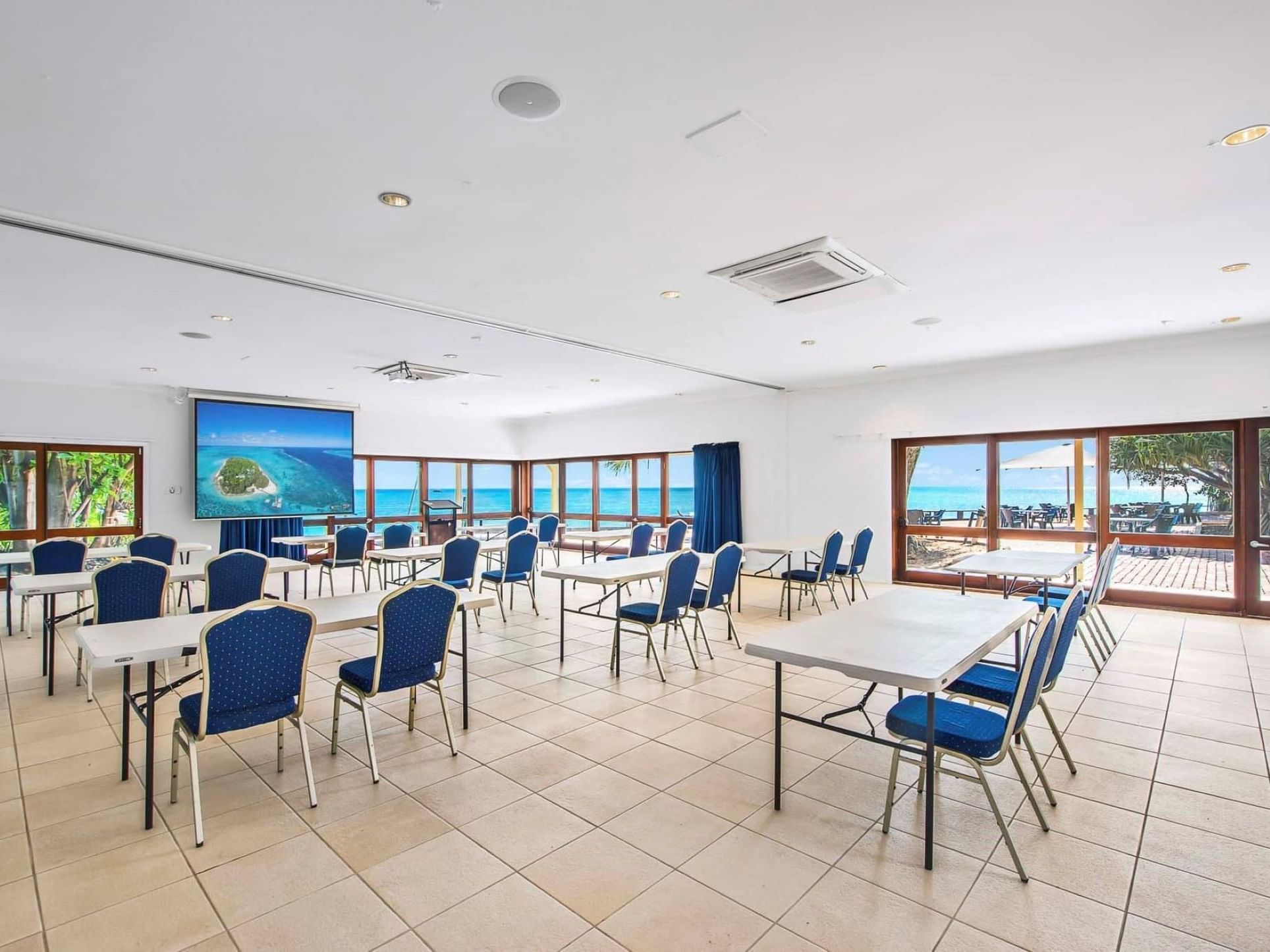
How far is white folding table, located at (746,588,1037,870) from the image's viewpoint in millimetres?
2309

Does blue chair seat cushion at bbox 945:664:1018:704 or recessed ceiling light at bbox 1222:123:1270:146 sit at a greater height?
recessed ceiling light at bbox 1222:123:1270:146

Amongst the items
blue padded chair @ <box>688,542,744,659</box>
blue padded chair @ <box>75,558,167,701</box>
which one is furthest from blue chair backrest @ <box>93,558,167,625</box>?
blue padded chair @ <box>688,542,744,659</box>

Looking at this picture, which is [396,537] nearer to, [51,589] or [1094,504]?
[51,589]

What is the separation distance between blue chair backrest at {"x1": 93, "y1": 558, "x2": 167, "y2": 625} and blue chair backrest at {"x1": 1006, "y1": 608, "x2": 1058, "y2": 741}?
4733mm

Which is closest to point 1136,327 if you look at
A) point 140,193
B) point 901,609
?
point 901,609

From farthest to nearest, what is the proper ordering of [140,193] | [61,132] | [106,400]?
[106,400]
[140,193]
[61,132]

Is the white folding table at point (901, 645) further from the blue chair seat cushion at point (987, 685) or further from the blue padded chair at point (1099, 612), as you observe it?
the blue padded chair at point (1099, 612)

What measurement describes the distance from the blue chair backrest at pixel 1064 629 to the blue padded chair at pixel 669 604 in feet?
7.44

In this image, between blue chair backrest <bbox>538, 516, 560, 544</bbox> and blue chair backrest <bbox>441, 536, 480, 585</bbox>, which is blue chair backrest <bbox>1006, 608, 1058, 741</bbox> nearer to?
blue chair backrest <bbox>441, 536, 480, 585</bbox>

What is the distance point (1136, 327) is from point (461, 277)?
19.3ft

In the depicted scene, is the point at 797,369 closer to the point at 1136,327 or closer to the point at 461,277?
the point at 1136,327

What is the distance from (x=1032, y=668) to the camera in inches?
89.0

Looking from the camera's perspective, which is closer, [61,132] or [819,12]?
[819,12]

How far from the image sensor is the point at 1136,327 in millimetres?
5859
